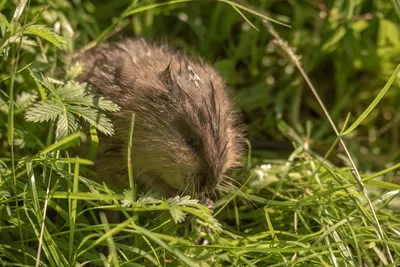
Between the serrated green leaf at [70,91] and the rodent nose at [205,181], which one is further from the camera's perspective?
the rodent nose at [205,181]

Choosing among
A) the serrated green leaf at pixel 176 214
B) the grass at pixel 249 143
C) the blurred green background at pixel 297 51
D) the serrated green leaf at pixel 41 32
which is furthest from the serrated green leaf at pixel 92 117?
the blurred green background at pixel 297 51

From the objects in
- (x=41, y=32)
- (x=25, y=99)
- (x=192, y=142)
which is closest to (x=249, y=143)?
(x=192, y=142)

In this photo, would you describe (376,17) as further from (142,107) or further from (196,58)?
(142,107)

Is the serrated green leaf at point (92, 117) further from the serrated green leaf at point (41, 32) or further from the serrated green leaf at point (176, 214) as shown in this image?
the serrated green leaf at point (176, 214)

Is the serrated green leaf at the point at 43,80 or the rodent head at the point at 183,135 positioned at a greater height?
the serrated green leaf at the point at 43,80

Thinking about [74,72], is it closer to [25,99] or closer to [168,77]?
[25,99]

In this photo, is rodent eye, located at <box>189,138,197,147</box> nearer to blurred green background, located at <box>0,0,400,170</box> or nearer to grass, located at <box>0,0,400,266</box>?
grass, located at <box>0,0,400,266</box>
